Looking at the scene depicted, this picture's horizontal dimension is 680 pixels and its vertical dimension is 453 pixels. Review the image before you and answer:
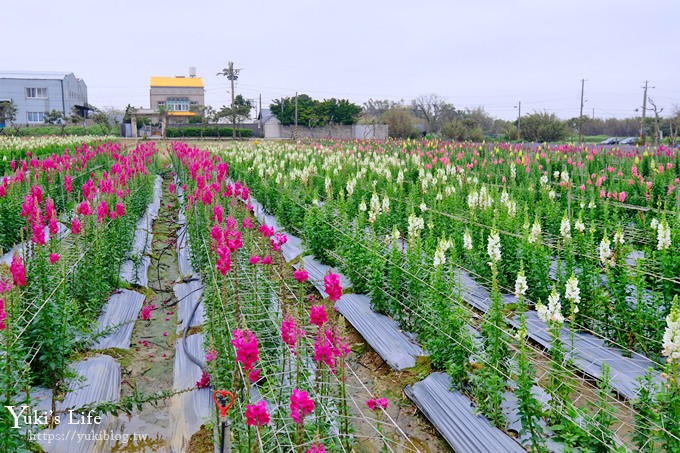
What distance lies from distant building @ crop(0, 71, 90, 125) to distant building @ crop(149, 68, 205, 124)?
13.4 metres

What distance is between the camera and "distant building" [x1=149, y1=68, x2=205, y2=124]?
7938 centimetres

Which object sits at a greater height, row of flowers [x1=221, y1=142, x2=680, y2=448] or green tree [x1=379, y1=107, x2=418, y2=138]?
green tree [x1=379, y1=107, x2=418, y2=138]

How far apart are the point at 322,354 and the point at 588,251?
4.50 m

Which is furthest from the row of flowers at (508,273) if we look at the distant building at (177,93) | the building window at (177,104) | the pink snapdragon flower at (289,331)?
the distant building at (177,93)

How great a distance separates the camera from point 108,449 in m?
4.56

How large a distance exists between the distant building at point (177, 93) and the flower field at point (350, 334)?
73221 millimetres

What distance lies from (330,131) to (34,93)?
3689cm

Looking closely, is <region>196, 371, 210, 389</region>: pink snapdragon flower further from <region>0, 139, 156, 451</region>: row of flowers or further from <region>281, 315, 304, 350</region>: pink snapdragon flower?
<region>281, 315, 304, 350</region>: pink snapdragon flower

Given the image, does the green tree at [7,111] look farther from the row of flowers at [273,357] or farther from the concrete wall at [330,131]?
the row of flowers at [273,357]

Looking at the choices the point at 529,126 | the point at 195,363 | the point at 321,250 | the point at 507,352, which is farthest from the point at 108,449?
the point at 529,126

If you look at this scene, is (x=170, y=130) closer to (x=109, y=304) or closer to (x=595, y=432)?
(x=109, y=304)

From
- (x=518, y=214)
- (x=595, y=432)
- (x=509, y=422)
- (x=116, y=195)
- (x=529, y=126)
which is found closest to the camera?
(x=595, y=432)

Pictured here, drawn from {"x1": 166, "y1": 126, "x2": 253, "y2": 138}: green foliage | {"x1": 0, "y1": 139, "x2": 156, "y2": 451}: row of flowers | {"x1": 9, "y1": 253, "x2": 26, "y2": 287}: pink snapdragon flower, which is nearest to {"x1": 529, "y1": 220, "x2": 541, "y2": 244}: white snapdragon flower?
{"x1": 0, "y1": 139, "x2": 156, "y2": 451}: row of flowers

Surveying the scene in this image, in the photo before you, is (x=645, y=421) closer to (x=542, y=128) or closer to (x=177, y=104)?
(x=542, y=128)
